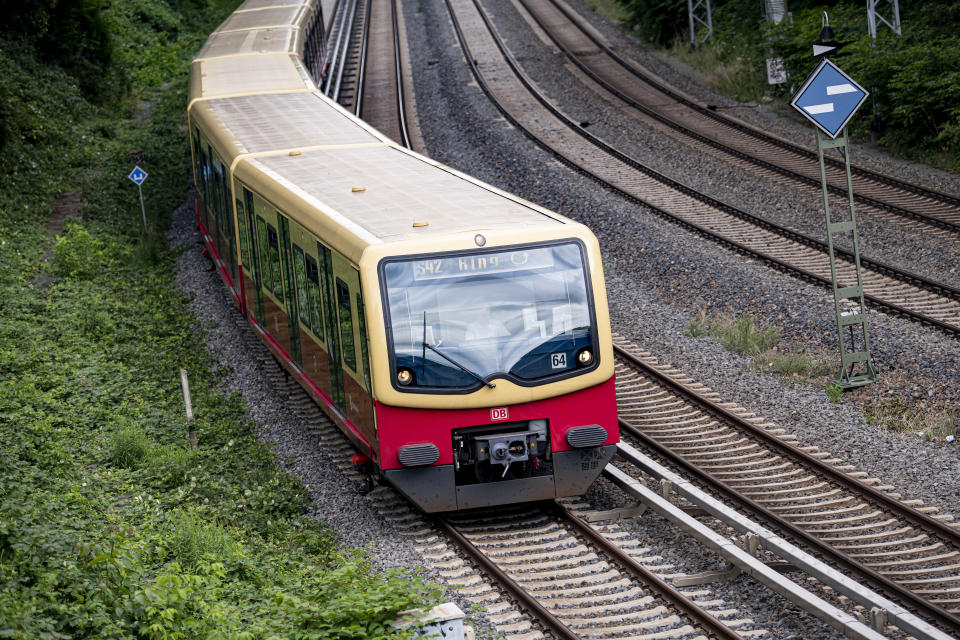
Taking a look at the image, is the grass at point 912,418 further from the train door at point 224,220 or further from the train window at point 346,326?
the train door at point 224,220

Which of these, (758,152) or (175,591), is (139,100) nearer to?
(758,152)

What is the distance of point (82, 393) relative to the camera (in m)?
13.7

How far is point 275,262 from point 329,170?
129cm

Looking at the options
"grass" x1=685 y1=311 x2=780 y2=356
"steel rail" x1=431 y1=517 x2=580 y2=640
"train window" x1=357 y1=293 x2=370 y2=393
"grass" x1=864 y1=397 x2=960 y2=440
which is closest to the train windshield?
"train window" x1=357 y1=293 x2=370 y2=393

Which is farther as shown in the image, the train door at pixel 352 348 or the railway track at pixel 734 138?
the railway track at pixel 734 138

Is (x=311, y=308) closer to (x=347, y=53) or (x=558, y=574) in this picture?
(x=558, y=574)

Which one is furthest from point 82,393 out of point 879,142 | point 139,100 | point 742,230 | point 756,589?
point 139,100

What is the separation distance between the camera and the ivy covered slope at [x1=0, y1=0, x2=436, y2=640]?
23.8ft

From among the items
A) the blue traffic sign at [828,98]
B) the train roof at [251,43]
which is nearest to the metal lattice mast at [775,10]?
the train roof at [251,43]

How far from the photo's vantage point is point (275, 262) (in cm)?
1326

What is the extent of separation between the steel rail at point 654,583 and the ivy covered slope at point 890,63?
16.2 meters

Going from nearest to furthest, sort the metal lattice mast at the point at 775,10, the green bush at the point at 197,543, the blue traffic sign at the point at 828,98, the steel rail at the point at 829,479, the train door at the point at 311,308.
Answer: the steel rail at the point at 829,479
the green bush at the point at 197,543
the train door at the point at 311,308
the blue traffic sign at the point at 828,98
the metal lattice mast at the point at 775,10

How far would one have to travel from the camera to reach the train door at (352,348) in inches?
388

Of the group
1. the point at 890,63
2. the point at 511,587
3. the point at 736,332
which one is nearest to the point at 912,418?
the point at 736,332
